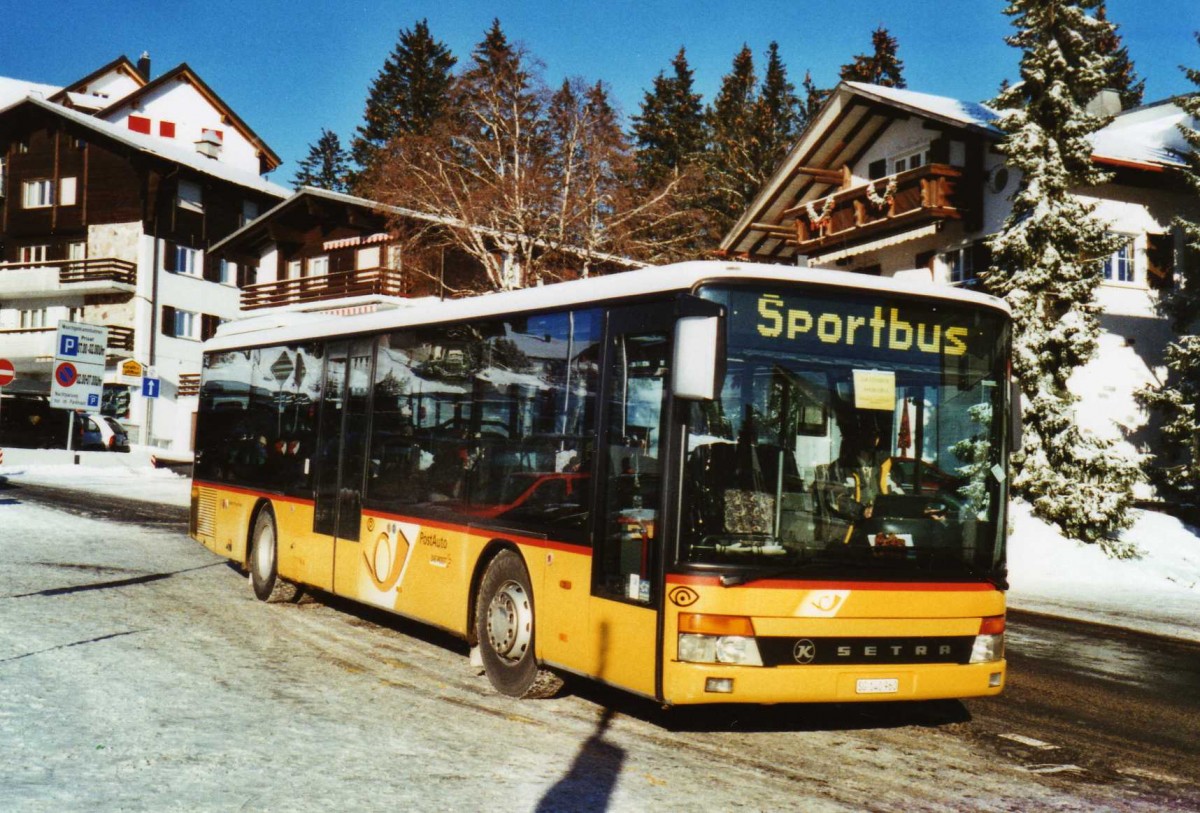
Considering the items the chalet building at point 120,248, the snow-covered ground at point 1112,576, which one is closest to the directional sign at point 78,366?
the snow-covered ground at point 1112,576

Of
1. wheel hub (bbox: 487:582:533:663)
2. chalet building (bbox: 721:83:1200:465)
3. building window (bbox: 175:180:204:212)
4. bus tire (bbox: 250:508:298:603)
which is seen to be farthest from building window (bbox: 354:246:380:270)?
wheel hub (bbox: 487:582:533:663)

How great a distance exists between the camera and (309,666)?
8914mm

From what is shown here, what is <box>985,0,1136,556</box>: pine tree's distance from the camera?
22062 millimetres

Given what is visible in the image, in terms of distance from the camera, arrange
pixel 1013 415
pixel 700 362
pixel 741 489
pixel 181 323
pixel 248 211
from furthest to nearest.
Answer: pixel 248 211 < pixel 181 323 < pixel 1013 415 < pixel 741 489 < pixel 700 362

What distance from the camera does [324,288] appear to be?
159 ft

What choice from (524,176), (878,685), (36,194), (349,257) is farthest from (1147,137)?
(36,194)

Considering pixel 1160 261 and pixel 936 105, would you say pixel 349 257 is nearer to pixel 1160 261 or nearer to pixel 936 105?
pixel 936 105

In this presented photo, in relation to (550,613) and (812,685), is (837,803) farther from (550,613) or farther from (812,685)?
(550,613)

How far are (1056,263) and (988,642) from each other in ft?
58.4

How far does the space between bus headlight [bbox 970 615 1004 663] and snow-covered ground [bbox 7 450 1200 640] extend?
285 inches

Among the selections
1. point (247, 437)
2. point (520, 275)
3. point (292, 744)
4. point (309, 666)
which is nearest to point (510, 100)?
point (520, 275)

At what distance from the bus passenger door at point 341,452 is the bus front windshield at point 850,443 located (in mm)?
4774

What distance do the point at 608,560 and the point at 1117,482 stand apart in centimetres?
1760

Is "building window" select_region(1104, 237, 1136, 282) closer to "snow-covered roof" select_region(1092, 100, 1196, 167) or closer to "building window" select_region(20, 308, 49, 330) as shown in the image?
"snow-covered roof" select_region(1092, 100, 1196, 167)
